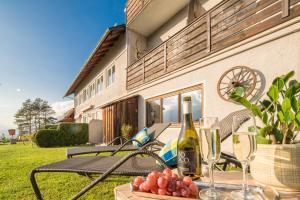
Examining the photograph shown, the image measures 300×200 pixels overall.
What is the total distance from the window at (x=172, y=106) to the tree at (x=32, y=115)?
5770 centimetres

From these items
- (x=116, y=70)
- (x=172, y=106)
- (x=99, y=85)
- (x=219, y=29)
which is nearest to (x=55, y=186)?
(x=172, y=106)

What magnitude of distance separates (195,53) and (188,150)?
5843 millimetres

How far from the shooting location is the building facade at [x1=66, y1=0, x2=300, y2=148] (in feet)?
14.9

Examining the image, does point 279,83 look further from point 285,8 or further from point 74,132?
point 74,132

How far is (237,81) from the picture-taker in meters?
5.33

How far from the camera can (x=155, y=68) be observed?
923 cm

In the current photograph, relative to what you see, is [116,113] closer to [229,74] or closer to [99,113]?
[99,113]

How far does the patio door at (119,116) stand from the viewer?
10.8 metres

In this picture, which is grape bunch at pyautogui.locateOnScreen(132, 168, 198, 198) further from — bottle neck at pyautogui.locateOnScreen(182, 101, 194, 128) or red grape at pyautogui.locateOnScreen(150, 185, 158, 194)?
bottle neck at pyautogui.locateOnScreen(182, 101, 194, 128)

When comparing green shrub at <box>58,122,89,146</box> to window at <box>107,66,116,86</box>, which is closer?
window at <box>107,66,116,86</box>

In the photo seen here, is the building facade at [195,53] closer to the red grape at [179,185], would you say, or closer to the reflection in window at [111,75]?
the reflection in window at [111,75]

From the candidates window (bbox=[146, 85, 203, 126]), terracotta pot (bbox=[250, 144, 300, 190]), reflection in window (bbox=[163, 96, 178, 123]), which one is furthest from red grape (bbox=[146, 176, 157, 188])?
reflection in window (bbox=[163, 96, 178, 123])

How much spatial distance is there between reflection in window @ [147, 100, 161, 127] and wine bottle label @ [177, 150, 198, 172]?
7818 millimetres

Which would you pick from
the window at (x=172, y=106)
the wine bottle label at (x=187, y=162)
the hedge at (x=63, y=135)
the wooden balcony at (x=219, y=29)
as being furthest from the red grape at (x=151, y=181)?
the hedge at (x=63, y=135)
